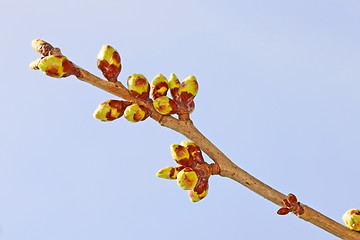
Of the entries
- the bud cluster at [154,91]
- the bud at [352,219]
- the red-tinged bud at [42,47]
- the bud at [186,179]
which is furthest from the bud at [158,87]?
the bud at [352,219]

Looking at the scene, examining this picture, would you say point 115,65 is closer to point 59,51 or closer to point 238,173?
point 59,51

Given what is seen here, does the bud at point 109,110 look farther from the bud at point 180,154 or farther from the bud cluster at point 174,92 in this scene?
the bud at point 180,154

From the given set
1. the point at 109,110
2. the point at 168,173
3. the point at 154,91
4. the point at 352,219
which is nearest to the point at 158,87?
the point at 154,91

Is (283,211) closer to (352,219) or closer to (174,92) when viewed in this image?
(352,219)

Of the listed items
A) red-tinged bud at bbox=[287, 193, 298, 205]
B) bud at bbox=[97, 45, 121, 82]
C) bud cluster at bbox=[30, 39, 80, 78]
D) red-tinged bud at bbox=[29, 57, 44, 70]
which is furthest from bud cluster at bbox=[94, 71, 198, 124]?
red-tinged bud at bbox=[287, 193, 298, 205]

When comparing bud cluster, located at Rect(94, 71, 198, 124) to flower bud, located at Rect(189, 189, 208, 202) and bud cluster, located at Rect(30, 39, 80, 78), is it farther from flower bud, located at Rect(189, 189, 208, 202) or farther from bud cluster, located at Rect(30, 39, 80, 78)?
flower bud, located at Rect(189, 189, 208, 202)
